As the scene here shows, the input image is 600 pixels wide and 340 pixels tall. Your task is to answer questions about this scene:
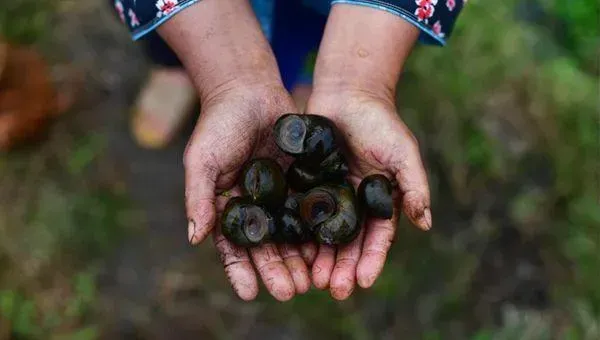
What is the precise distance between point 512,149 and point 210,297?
178cm

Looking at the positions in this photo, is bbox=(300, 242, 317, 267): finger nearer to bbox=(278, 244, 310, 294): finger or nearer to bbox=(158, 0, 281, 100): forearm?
bbox=(278, 244, 310, 294): finger

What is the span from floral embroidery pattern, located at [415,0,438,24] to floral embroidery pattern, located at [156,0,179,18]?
2.92 feet

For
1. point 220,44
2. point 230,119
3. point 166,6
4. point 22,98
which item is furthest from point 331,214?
point 22,98

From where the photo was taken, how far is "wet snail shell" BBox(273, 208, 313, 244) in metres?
2.43

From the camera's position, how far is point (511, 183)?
377 centimetres

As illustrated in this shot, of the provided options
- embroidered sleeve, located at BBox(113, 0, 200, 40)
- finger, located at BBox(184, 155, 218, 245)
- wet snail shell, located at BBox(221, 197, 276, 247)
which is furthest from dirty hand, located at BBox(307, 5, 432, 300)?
embroidered sleeve, located at BBox(113, 0, 200, 40)

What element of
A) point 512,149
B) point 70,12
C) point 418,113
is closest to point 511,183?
point 512,149

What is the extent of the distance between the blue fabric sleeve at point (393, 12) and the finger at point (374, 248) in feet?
2.36

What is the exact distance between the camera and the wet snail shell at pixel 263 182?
243 centimetres

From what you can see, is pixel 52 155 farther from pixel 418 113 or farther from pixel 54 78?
pixel 418 113

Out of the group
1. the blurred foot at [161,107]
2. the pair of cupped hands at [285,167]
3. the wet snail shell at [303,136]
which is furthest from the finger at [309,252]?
the blurred foot at [161,107]

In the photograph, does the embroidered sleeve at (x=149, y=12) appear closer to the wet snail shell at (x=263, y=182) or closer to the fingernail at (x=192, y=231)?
the wet snail shell at (x=263, y=182)

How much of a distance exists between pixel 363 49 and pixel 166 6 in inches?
29.5

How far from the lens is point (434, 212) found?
3.75 m
